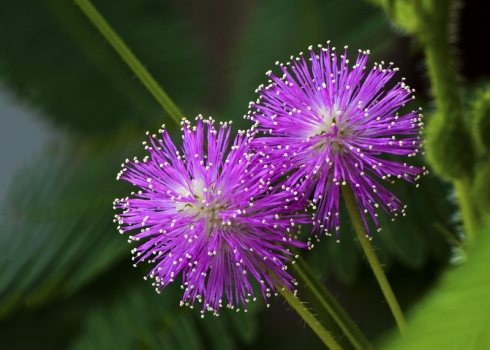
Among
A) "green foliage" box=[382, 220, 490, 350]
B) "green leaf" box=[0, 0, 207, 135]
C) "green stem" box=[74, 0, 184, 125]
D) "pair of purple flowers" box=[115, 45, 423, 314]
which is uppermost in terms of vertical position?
"green leaf" box=[0, 0, 207, 135]

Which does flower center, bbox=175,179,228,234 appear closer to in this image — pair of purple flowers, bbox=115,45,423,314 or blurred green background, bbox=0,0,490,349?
pair of purple flowers, bbox=115,45,423,314

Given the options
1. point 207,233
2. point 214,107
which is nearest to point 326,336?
point 207,233

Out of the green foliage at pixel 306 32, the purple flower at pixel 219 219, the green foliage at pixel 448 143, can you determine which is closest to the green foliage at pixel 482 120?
the green foliage at pixel 448 143

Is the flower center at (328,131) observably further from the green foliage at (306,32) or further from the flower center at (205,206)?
the green foliage at (306,32)

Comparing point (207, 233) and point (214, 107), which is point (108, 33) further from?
point (214, 107)

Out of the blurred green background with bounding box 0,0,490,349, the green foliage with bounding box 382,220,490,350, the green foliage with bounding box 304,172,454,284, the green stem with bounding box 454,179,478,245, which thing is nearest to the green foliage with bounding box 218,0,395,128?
the blurred green background with bounding box 0,0,490,349
